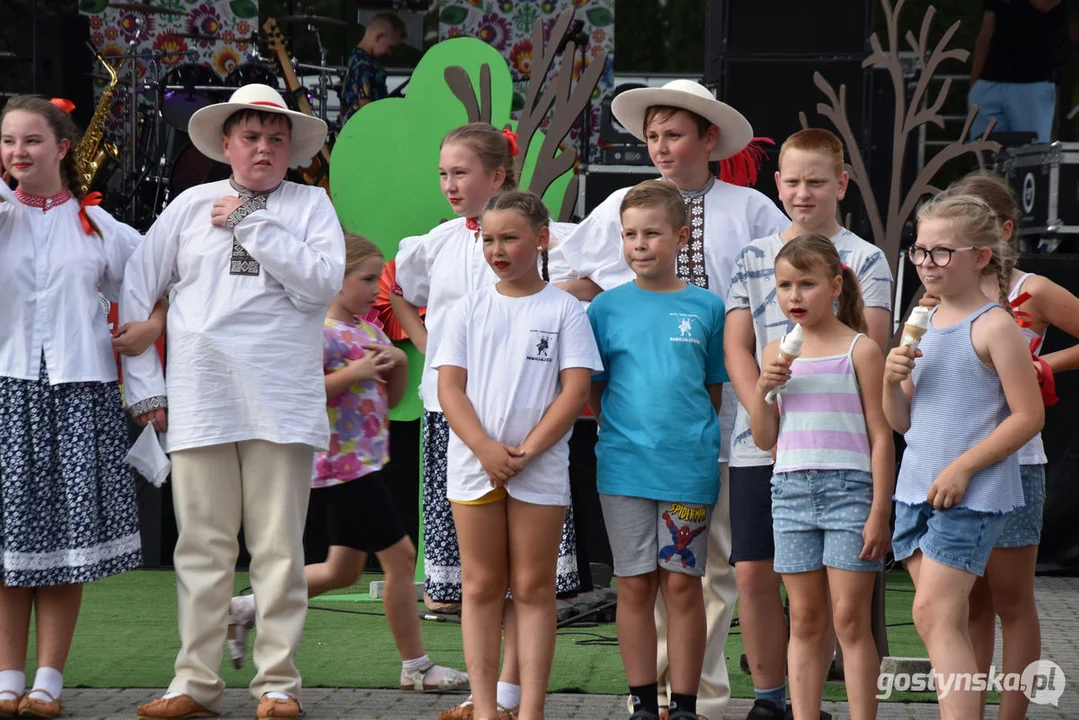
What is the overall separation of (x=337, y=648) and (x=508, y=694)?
4.80ft

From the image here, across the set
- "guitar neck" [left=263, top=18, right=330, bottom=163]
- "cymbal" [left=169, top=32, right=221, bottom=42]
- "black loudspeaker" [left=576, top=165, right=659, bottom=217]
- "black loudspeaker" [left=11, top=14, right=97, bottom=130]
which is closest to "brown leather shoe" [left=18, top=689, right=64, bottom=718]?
"black loudspeaker" [left=576, top=165, right=659, bottom=217]

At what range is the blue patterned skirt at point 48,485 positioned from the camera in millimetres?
3832

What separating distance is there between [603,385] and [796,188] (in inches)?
29.2

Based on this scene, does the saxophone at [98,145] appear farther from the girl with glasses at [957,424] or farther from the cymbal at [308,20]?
the girl with glasses at [957,424]

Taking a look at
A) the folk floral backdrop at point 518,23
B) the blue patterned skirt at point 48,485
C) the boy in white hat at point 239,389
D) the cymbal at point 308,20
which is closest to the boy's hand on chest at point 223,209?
the boy in white hat at point 239,389

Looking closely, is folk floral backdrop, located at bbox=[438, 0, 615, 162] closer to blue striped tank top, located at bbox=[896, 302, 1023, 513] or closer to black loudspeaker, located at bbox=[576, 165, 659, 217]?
black loudspeaker, located at bbox=[576, 165, 659, 217]

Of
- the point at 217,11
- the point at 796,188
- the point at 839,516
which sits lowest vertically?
the point at 839,516

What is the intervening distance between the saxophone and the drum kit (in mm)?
189

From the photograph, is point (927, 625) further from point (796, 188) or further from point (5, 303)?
point (5, 303)

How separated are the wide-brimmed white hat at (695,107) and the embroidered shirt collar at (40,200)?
165 centimetres

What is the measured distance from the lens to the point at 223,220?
3.79m

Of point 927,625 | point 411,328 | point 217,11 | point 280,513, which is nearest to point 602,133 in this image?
point 217,11

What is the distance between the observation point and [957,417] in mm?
3141

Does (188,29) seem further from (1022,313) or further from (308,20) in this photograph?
(1022,313)
